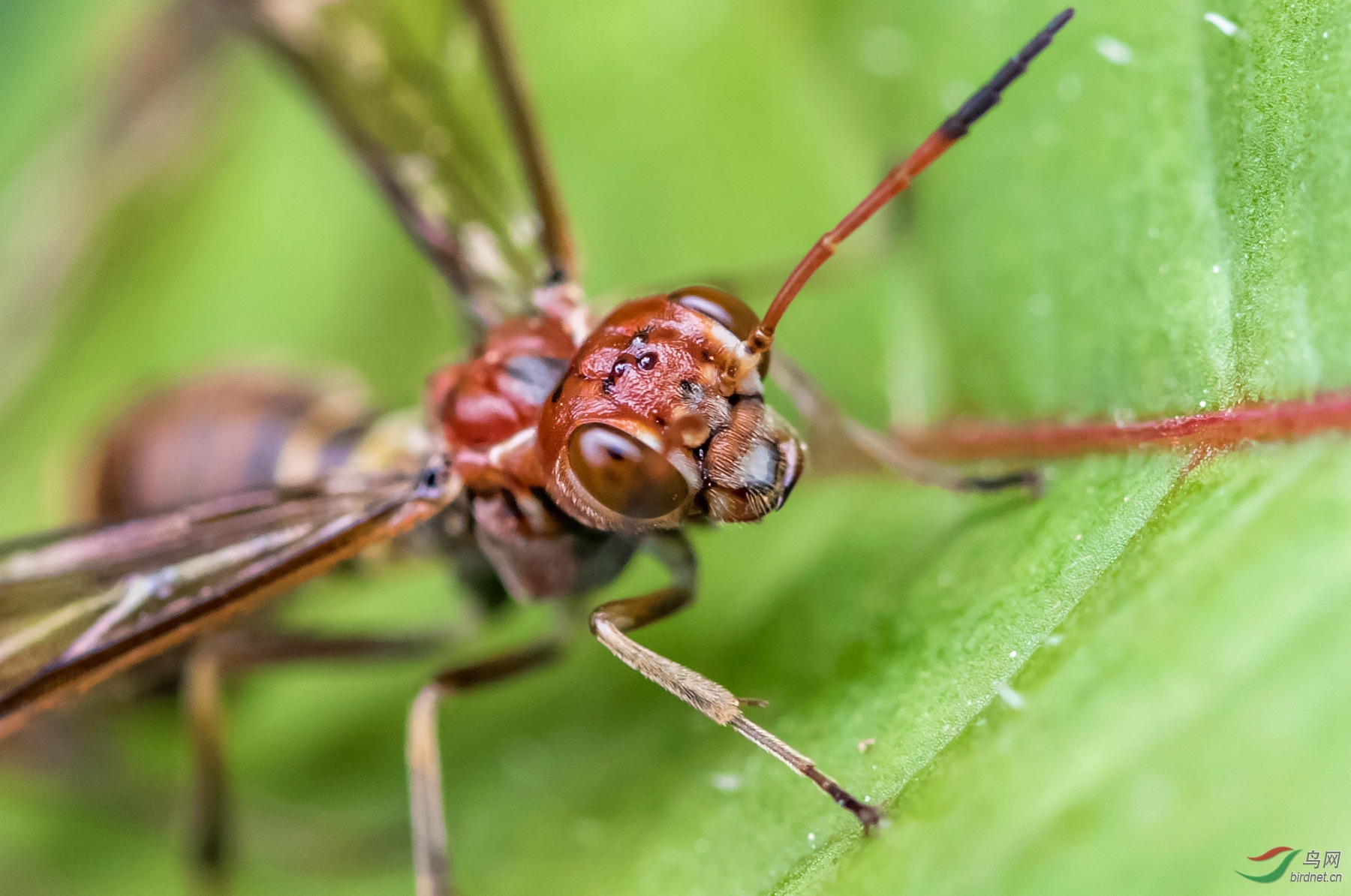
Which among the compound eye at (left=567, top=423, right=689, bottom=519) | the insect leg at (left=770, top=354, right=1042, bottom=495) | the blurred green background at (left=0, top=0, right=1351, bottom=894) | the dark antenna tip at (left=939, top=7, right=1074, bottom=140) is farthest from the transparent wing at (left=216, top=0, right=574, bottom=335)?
the dark antenna tip at (left=939, top=7, right=1074, bottom=140)

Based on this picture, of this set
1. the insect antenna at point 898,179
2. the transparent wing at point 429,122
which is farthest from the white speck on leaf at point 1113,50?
the transparent wing at point 429,122

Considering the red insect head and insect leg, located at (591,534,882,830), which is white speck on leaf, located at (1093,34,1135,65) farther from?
insect leg, located at (591,534,882,830)

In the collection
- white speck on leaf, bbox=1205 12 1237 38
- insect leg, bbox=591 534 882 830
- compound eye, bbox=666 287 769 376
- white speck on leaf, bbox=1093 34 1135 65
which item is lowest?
insect leg, bbox=591 534 882 830

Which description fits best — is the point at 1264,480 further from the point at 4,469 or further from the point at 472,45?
the point at 4,469

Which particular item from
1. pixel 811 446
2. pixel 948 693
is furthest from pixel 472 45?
pixel 948 693

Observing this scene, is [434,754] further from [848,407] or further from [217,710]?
[848,407]

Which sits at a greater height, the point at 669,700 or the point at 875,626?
the point at 875,626

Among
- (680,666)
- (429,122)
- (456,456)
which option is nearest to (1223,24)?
(680,666)
